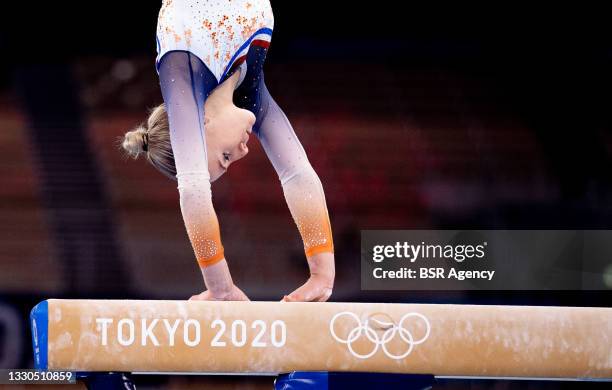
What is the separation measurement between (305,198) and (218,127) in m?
0.51

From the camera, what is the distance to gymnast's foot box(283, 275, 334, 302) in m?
→ 3.63

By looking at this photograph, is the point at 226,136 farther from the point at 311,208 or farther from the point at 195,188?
the point at 311,208

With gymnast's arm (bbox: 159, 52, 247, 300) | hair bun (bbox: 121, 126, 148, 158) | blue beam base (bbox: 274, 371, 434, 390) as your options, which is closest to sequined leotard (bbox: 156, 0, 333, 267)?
gymnast's arm (bbox: 159, 52, 247, 300)

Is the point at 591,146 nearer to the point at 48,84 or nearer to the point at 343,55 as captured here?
the point at 343,55

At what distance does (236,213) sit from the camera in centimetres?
385

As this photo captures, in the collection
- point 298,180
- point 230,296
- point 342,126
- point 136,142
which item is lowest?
point 230,296

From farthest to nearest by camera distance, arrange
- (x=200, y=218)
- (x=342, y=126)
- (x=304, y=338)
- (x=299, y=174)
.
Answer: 1. (x=342, y=126)
2. (x=299, y=174)
3. (x=200, y=218)
4. (x=304, y=338)

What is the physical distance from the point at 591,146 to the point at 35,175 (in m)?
2.55

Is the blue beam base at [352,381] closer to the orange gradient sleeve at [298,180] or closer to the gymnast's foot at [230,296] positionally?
the gymnast's foot at [230,296]

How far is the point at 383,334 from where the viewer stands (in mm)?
3188

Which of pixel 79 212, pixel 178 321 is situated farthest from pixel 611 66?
pixel 79 212

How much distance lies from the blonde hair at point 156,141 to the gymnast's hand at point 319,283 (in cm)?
70

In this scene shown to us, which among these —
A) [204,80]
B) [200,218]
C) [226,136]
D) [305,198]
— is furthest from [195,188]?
[305,198]

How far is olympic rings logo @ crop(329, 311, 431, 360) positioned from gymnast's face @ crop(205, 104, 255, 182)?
31.7 inches
